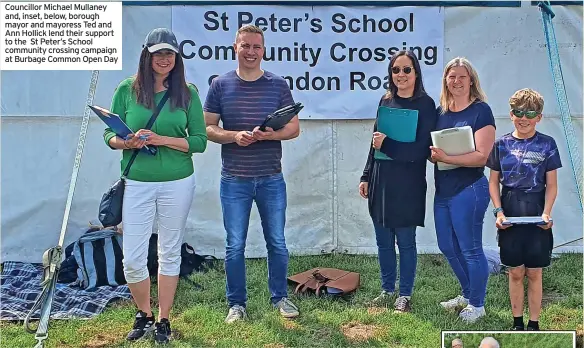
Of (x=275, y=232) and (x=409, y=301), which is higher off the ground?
(x=275, y=232)

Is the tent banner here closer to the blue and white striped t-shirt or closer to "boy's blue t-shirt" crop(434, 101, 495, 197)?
the blue and white striped t-shirt

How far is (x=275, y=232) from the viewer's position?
357cm

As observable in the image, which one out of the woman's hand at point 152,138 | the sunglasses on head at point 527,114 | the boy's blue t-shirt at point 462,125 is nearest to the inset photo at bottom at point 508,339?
the boy's blue t-shirt at point 462,125

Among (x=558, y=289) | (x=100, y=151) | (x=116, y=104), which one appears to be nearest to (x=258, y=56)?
(x=116, y=104)

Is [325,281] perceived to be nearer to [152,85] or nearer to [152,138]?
[152,138]

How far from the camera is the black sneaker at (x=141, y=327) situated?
3.30m

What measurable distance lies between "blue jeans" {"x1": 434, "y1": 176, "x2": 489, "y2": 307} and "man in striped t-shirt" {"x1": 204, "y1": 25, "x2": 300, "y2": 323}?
2.92ft

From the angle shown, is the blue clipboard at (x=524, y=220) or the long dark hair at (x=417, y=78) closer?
the blue clipboard at (x=524, y=220)

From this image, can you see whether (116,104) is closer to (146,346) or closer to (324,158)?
(146,346)

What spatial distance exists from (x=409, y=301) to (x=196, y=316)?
125 centimetres

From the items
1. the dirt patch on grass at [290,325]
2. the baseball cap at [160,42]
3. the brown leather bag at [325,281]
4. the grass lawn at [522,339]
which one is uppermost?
the baseball cap at [160,42]

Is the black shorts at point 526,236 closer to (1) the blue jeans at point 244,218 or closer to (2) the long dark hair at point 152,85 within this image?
(1) the blue jeans at point 244,218

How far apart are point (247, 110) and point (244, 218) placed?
60 cm

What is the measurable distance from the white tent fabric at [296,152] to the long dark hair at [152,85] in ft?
5.44
